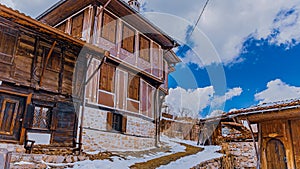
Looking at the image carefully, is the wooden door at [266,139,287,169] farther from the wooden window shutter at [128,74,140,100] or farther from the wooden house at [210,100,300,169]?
the wooden window shutter at [128,74,140,100]

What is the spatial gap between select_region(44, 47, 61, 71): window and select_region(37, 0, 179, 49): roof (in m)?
3.85

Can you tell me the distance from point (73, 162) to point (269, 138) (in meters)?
6.38

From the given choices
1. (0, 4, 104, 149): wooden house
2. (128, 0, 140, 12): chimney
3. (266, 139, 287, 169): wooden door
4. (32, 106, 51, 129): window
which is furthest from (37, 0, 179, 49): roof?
(266, 139, 287, 169): wooden door

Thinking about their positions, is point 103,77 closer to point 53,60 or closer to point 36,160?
point 53,60

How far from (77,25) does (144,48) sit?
4087 mm

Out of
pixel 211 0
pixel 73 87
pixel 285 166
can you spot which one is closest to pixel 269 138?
pixel 285 166

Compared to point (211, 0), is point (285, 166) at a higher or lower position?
lower

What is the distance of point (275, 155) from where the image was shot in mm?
7723

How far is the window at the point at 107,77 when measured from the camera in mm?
11094

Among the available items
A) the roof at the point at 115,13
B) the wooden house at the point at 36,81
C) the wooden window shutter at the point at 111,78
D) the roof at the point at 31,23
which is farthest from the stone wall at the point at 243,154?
the roof at the point at 31,23

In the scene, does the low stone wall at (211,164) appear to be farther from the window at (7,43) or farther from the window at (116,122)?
the window at (7,43)

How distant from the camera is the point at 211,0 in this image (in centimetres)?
798

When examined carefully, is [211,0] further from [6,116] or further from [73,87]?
[6,116]

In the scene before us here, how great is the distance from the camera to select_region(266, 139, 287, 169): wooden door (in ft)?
24.7
